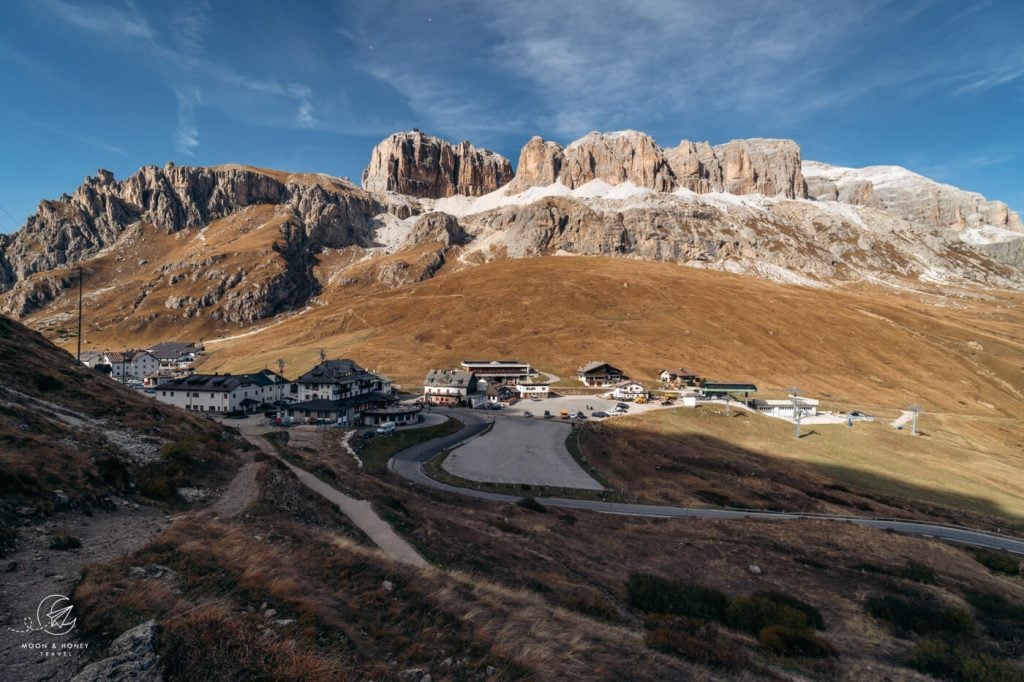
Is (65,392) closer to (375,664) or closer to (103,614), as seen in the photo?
(103,614)

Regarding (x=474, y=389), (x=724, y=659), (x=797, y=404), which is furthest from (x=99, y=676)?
(x=797, y=404)

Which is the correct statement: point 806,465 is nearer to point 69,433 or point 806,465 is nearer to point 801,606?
point 801,606

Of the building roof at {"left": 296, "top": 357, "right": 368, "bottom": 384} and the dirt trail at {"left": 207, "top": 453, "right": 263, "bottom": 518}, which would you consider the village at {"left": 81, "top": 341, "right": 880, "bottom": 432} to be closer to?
the building roof at {"left": 296, "top": 357, "right": 368, "bottom": 384}

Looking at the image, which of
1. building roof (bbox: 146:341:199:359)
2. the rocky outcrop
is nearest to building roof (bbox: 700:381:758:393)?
the rocky outcrop

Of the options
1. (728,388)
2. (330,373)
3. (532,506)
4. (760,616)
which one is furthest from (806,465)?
(330,373)

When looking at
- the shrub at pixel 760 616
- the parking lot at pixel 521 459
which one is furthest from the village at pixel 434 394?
the shrub at pixel 760 616
